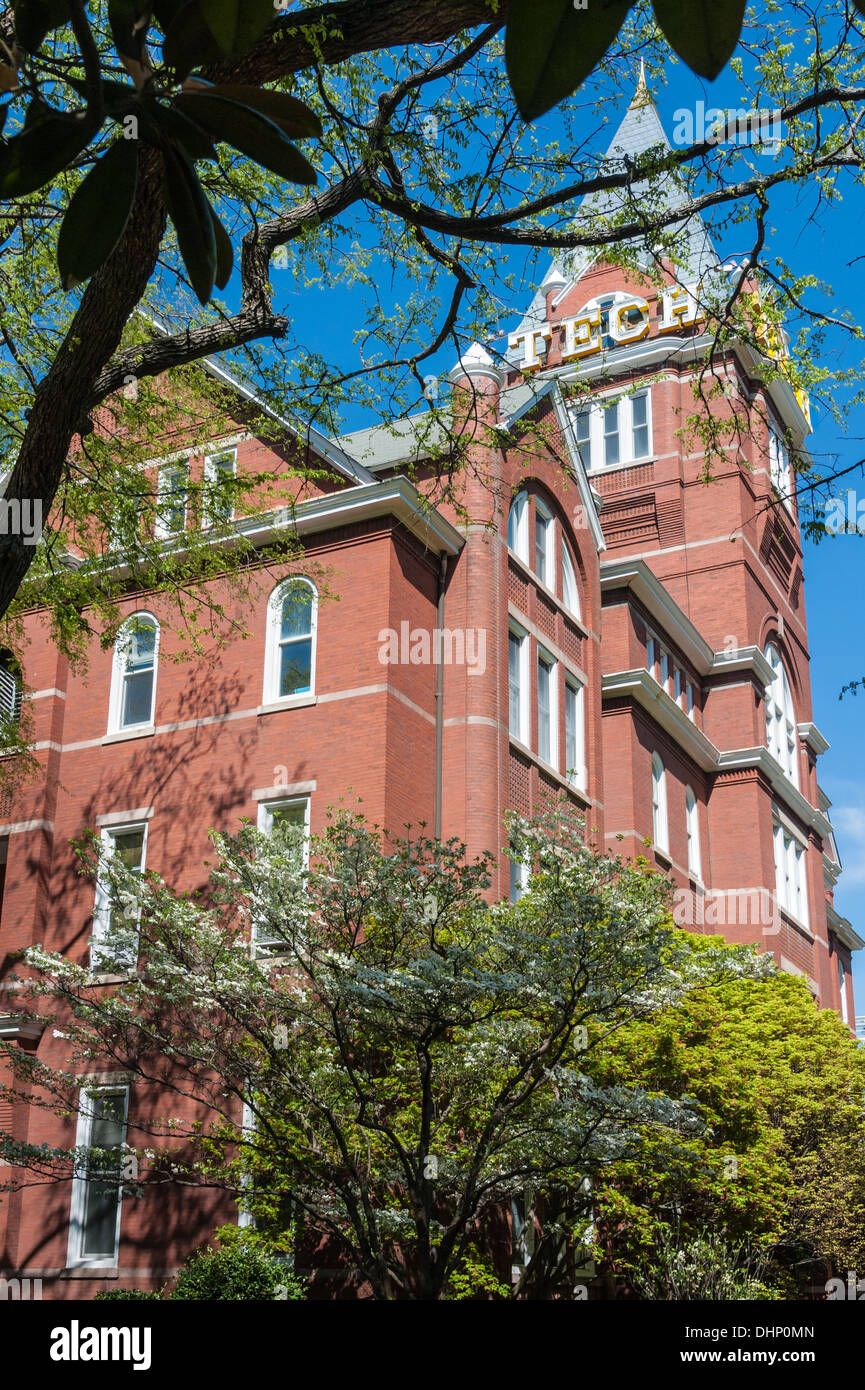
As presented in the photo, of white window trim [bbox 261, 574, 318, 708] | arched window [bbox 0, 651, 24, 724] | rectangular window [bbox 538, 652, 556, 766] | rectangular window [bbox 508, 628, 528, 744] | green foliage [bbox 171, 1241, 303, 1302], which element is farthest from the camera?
rectangular window [bbox 538, 652, 556, 766]

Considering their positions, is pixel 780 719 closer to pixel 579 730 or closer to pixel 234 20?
pixel 579 730

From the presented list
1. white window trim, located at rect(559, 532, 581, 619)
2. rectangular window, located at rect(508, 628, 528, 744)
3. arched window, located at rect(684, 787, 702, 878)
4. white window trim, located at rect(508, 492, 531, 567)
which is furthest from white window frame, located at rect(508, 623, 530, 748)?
arched window, located at rect(684, 787, 702, 878)

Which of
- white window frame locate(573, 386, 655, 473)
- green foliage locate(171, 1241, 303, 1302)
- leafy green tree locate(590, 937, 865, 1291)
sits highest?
white window frame locate(573, 386, 655, 473)

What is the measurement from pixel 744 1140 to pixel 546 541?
13.0m

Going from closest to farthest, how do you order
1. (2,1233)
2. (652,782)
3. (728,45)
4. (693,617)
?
(728,45) → (2,1233) → (652,782) → (693,617)

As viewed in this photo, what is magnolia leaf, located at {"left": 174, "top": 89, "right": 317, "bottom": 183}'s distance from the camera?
5.64 ft

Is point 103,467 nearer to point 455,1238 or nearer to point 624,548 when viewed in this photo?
point 455,1238

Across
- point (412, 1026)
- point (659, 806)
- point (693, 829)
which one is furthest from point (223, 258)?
point (693, 829)

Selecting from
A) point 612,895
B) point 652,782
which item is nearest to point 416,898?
point 612,895

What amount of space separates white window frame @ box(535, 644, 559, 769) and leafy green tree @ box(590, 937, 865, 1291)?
18.9 feet

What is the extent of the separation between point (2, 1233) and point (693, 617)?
2450cm

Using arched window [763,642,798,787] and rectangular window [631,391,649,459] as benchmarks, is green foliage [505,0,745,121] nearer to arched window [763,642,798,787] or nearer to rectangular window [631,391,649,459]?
arched window [763,642,798,787]

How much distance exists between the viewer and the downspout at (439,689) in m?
20.9

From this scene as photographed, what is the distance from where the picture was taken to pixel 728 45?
152cm
